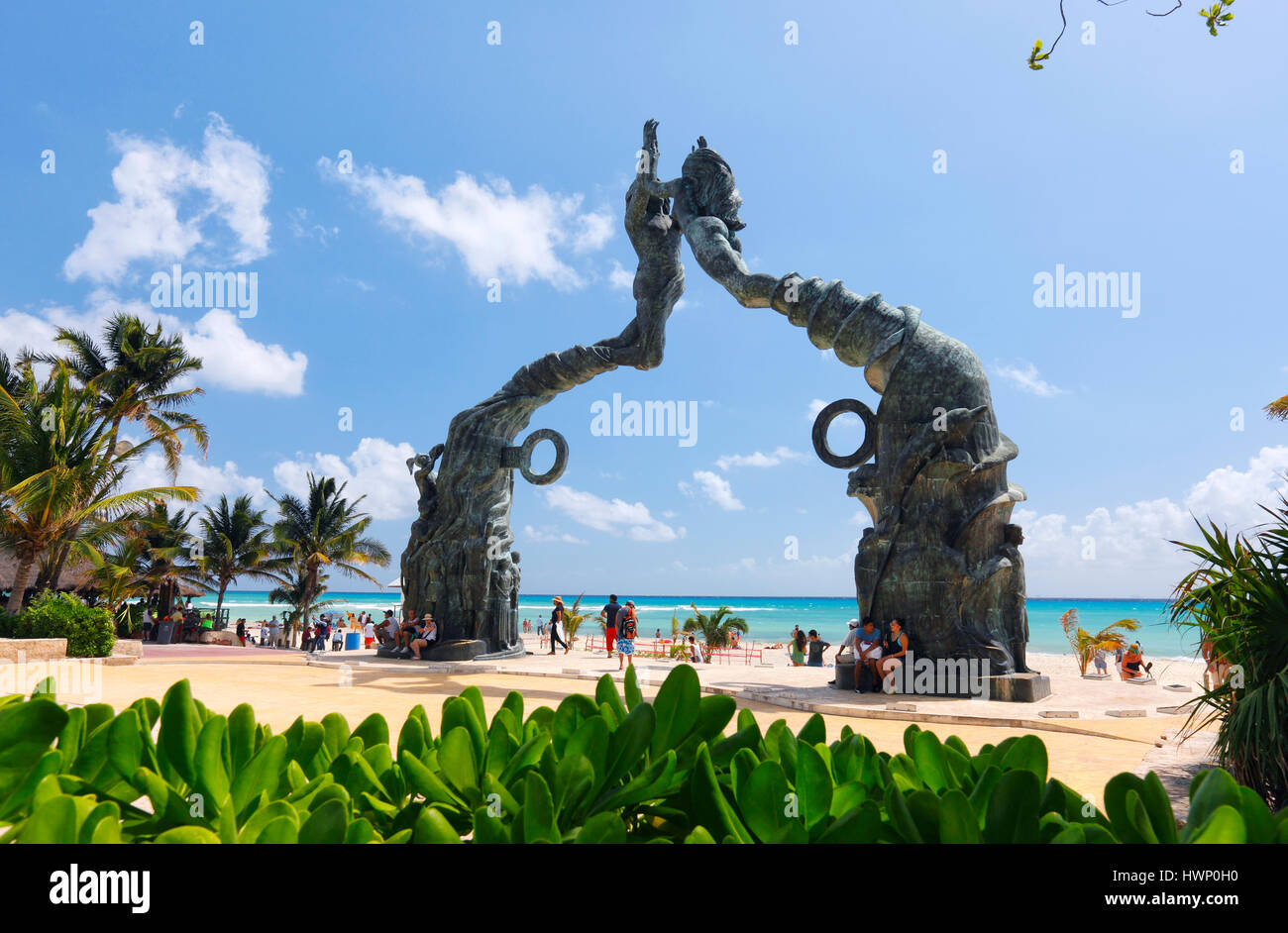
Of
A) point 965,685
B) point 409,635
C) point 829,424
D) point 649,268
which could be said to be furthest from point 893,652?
point 409,635

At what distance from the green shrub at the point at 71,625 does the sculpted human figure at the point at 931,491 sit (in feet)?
42.5

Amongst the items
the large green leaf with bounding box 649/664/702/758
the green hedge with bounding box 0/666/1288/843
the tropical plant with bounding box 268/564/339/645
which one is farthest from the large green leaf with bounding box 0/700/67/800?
the tropical plant with bounding box 268/564/339/645

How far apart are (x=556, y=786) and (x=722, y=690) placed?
928cm

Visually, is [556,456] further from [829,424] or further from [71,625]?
[71,625]

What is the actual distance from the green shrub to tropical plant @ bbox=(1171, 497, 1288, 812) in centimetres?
1585

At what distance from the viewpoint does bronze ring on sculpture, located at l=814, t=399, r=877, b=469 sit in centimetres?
1133

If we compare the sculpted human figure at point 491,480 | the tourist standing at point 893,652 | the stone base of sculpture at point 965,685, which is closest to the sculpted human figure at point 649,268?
the sculpted human figure at point 491,480

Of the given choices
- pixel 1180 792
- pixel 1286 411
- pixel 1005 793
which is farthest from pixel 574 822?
pixel 1286 411

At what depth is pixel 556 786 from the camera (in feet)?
4.62

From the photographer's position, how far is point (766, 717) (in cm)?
866

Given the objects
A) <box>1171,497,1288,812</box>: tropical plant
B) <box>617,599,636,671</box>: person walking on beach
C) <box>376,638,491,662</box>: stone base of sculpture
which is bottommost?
<box>376,638,491,662</box>: stone base of sculpture

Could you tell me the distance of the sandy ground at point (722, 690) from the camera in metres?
7.19

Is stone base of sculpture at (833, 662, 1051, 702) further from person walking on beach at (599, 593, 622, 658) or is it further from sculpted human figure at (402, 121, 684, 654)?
sculpted human figure at (402, 121, 684, 654)
